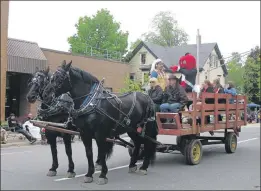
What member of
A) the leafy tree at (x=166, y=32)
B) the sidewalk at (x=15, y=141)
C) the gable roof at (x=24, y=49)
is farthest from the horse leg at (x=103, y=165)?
the leafy tree at (x=166, y=32)

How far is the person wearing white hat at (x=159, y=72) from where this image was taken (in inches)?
369

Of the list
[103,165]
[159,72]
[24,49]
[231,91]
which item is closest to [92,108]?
[103,165]

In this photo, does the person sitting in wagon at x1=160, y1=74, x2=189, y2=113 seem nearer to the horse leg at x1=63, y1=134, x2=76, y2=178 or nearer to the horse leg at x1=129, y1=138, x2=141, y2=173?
the horse leg at x1=129, y1=138, x2=141, y2=173

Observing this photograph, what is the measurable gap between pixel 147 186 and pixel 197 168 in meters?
2.14

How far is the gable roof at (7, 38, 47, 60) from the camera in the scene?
2141 cm

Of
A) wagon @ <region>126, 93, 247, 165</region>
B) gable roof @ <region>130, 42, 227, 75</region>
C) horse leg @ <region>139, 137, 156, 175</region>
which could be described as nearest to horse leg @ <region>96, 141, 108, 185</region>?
horse leg @ <region>139, 137, 156, 175</region>

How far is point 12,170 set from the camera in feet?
26.3

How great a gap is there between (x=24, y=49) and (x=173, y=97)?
1590cm

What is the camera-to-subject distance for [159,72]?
31.5 ft

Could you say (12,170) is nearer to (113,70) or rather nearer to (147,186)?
(147,186)

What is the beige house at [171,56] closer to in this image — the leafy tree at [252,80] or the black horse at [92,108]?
the leafy tree at [252,80]

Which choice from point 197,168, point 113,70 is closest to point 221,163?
point 197,168

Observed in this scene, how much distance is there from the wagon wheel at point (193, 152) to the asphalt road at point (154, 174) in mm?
171

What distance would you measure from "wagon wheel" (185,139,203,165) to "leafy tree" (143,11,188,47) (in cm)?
5534
